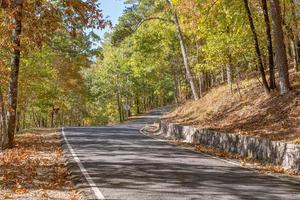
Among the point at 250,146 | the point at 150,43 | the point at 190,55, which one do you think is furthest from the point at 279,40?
the point at 190,55

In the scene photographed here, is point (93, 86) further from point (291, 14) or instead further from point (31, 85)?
point (291, 14)

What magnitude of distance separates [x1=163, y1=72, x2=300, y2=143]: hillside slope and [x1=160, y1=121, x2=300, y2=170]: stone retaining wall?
0.83 meters

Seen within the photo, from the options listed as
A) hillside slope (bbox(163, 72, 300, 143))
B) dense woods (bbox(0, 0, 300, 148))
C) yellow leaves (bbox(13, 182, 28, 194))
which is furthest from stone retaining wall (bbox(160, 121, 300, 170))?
yellow leaves (bbox(13, 182, 28, 194))

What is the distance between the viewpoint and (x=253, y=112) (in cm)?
2172

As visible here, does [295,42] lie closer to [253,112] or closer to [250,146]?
[253,112]

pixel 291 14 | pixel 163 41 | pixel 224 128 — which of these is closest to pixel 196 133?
pixel 224 128

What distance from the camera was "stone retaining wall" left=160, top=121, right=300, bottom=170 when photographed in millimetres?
13250

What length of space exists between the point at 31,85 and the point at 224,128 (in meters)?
19.4

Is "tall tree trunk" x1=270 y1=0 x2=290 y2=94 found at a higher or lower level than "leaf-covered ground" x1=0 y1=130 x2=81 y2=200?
higher

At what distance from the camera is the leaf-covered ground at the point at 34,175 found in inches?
410

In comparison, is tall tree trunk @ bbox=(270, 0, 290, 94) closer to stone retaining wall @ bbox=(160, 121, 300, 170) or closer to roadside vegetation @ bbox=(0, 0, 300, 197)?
roadside vegetation @ bbox=(0, 0, 300, 197)

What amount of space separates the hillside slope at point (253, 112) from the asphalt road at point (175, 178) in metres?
3.01

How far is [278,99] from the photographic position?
824 inches

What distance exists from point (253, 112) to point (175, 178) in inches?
432
